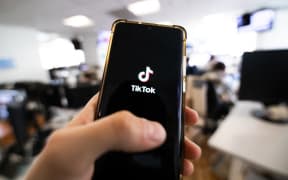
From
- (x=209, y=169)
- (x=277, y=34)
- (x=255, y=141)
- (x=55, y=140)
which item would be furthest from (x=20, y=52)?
(x=209, y=169)

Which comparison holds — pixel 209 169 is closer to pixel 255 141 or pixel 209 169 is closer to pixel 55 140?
pixel 255 141

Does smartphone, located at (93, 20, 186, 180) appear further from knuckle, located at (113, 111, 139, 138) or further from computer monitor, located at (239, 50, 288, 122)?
computer monitor, located at (239, 50, 288, 122)

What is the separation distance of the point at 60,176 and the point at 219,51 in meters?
0.28

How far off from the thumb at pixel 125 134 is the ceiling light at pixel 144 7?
17cm

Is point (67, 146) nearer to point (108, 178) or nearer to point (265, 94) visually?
point (108, 178)

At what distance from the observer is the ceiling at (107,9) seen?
0.76 ft

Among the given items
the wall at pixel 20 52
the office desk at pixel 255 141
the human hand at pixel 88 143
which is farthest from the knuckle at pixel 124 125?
the office desk at pixel 255 141

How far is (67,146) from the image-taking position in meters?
0.16

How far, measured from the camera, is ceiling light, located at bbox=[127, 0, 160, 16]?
24 centimetres

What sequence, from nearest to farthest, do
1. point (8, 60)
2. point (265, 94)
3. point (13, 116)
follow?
point (8, 60) → point (13, 116) → point (265, 94)

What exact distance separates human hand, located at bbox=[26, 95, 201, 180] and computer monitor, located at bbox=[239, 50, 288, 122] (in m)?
0.48

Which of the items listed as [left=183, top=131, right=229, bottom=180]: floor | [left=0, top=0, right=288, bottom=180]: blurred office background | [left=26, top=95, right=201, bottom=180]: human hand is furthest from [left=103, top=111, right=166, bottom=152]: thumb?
[left=183, top=131, right=229, bottom=180]: floor

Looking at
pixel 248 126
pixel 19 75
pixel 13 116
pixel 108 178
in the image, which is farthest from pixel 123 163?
pixel 248 126

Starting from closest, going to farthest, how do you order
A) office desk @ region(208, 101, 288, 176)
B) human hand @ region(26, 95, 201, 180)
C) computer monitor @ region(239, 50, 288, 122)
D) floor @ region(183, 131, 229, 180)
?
human hand @ region(26, 95, 201, 180), office desk @ region(208, 101, 288, 176), computer monitor @ region(239, 50, 288, 122), floor @ region(183, 131, 229, 180)
